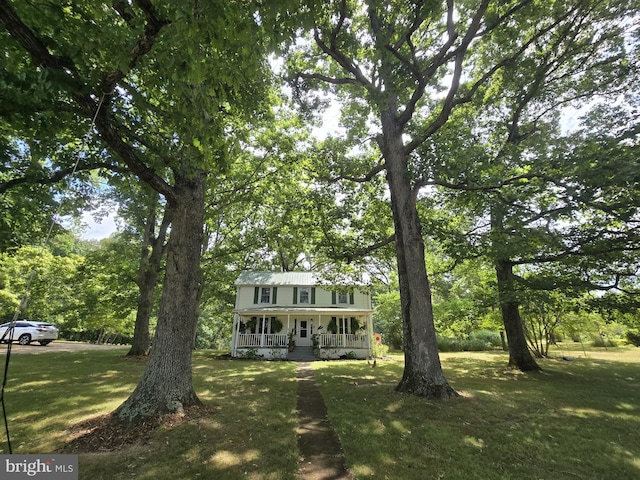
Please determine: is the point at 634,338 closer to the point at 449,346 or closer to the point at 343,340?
the point at 449,346

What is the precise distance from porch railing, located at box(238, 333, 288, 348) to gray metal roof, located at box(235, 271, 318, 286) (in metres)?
3.64

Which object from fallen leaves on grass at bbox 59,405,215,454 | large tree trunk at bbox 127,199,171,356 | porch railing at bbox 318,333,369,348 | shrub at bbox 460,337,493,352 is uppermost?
large tree trunk at bbox 127,199,171,356

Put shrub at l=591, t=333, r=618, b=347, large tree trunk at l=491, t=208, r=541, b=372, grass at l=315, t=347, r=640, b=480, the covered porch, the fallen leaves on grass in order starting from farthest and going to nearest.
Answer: shrub at l=591, t=333, r=618, b=347, the covered porch, large tree trunk at l=491, t=208, r=541, b=372, the fallen leaves on grass, grass at l=315, t=347, r=640, b=480

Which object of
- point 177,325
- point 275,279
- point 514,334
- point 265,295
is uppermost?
point 275,279

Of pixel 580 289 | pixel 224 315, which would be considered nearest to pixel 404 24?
pixel 580 289

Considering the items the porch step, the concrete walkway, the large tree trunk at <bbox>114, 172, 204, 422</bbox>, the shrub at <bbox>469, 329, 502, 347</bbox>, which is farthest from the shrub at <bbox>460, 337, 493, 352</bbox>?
the large tree trunk at <bbox>114, 172, 204, 422</bbox>

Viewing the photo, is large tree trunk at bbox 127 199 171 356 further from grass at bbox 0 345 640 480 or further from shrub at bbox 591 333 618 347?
shrub at bbox 591 333 618 347

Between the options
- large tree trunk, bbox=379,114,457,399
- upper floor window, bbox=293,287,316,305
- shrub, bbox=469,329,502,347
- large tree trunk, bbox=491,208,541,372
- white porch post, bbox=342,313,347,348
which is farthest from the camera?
shrub, bbox=469,329,502,347

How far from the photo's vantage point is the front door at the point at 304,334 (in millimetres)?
21422

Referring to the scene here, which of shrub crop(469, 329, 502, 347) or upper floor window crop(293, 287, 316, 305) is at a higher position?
upper floor window crop(293, 287, 316, 305)

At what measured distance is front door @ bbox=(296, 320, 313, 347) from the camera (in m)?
21.4

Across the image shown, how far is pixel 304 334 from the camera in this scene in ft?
71.5

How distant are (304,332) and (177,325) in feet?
55.5

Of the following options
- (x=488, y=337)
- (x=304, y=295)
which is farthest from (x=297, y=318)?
(x=488, y=337)
